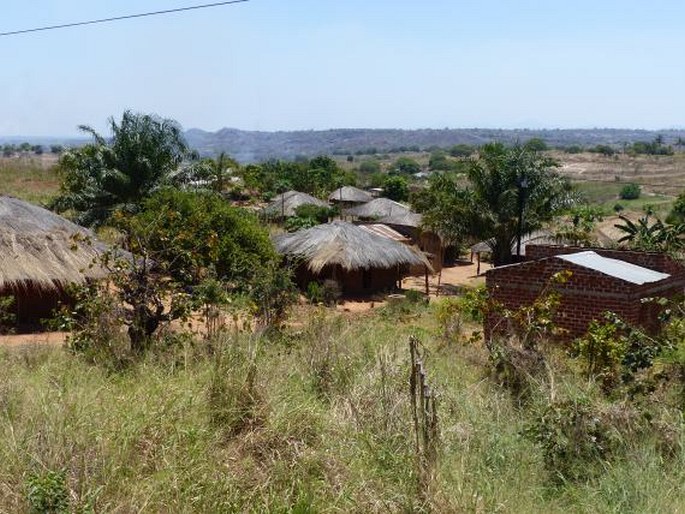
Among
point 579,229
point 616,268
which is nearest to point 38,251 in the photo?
point 616,268

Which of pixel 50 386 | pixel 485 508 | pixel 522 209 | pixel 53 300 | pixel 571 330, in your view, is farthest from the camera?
pixel 522 209

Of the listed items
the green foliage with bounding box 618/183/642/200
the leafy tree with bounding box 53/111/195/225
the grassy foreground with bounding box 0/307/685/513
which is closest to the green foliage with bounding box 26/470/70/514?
the grassy foreground with bounding box 0/307/685/513

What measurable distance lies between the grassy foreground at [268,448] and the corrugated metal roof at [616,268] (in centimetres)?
597

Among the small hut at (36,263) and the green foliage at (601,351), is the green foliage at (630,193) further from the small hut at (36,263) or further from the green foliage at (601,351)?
the green foliage at (601,351)

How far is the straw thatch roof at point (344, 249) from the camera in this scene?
20.9 meters

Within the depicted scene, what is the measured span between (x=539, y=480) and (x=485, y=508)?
90cm

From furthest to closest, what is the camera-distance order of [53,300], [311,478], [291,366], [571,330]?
[53,300]
[571,330]
[291,366]
[311,478]

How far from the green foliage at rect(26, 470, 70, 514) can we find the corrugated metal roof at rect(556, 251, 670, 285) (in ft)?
30.3

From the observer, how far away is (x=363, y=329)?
27.0 ft

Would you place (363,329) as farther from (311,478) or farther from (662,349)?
(311,478)

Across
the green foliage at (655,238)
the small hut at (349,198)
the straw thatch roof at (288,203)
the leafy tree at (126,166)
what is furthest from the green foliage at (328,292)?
the small hut at (349,198)

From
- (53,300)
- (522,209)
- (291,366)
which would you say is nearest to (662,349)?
(291,366)

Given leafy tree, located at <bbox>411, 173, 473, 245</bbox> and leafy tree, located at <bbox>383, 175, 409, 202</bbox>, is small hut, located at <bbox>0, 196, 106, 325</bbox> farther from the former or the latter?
leafy tree, located at <bbox>383, 175, 409, 202</bbox>

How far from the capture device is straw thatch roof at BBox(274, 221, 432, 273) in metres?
20.9
